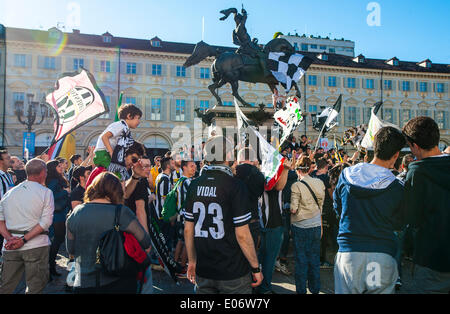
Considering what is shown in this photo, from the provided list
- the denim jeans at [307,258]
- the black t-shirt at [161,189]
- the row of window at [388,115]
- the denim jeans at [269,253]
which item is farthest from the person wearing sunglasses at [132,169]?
the row of window at [388,115]

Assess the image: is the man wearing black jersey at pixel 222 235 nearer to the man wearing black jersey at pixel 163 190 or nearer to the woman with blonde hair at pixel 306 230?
the woman with blonde hair at pixel 306 230

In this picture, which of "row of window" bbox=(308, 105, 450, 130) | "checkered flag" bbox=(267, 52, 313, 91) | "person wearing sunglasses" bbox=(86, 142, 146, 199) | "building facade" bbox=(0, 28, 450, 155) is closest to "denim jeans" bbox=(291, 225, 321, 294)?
"person wearing sunglasses" bbox=(86, 142, 146, 199)

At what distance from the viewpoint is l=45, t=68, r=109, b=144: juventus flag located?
6.34 m

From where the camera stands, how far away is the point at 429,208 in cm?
268

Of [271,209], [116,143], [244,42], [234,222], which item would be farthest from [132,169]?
[244,42]

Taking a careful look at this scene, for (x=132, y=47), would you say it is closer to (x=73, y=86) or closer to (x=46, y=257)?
(x=73, y=86)

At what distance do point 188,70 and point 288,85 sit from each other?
95.0 feet

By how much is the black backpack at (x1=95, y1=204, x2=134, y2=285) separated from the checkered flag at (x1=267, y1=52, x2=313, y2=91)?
994cm

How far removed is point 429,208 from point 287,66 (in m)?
10.2

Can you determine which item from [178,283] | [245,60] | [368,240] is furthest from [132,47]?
[368,240]

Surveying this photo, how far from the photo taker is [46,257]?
4.08 meters

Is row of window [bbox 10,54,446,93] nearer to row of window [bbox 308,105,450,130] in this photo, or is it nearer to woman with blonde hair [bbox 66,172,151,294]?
row of window [bbox 308,105,450,130]

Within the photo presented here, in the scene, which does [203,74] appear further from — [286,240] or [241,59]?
[286,240]

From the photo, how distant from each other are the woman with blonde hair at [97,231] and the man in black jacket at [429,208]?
7.30 ft
